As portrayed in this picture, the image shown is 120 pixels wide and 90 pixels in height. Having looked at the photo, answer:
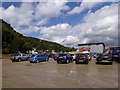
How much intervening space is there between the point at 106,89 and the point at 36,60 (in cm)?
2853

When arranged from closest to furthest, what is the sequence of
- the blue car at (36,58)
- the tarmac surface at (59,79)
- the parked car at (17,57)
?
the tarmac surface at (59,79) → the blue car at (36,58) → the parked car at (17,57)

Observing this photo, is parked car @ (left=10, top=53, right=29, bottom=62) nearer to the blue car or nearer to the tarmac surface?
the blue car

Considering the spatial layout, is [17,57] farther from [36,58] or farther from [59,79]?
[59,79]

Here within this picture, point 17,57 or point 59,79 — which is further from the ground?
point 17,57

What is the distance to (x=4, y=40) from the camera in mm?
71312

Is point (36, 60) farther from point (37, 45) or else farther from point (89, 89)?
point (37, 45)

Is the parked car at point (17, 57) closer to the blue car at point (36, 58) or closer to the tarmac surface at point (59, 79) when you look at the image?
the blue car at point (36, 58)

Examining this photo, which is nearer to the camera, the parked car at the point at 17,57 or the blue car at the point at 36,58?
the blue car at the point at 36,58

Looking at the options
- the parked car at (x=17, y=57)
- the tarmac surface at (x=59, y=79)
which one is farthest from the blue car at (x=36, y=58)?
the tarmac surface at (x=59, y=79)

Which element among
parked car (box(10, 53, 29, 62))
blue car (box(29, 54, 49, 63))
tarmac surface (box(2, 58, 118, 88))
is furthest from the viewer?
parked car (box(10, 53, 29, 62))

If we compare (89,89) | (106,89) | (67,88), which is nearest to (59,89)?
(67,88)

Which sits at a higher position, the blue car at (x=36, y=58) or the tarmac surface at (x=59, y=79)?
the blue car at (x=36, y=58)

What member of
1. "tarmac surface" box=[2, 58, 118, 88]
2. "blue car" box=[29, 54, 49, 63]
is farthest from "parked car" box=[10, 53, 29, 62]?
"tarmac surface" box=[2, 58, 118, 88]

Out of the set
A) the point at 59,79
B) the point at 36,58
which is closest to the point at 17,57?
the point at 36,58
